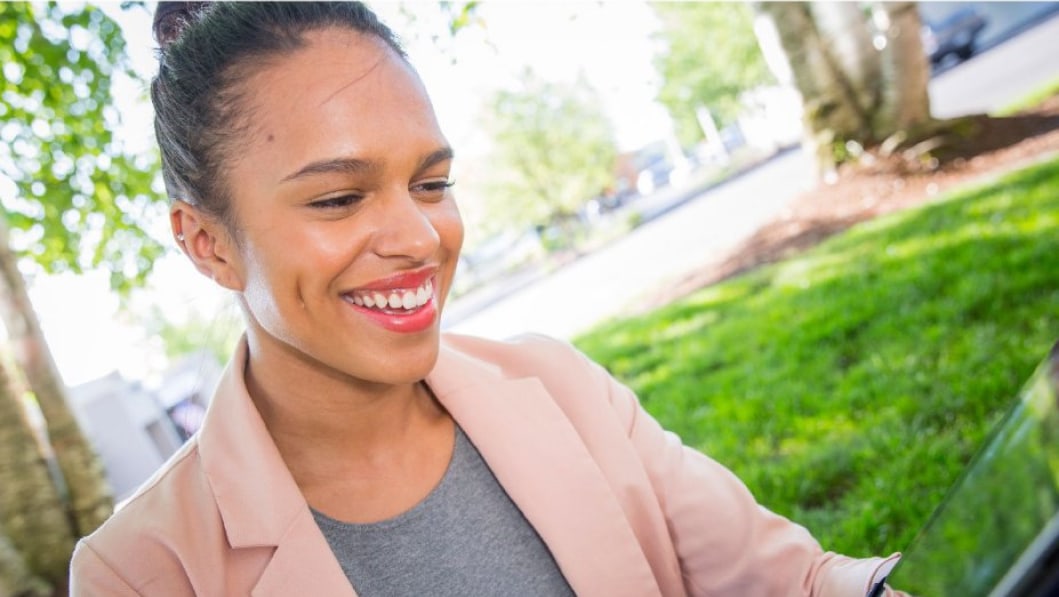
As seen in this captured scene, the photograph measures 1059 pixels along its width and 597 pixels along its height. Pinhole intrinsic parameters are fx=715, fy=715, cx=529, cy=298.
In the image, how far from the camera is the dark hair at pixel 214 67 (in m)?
1.65

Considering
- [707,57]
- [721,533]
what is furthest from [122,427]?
[707,57]

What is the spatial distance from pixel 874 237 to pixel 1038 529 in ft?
20.8

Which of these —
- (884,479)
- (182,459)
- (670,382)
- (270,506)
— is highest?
(182,459)

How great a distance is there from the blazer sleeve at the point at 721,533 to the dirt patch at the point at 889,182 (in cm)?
592

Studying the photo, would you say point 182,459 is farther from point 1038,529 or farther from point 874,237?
point 874,237

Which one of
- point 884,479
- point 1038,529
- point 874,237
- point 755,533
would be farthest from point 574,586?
point 874,237

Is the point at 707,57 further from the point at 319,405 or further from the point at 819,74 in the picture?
the point at 319,405

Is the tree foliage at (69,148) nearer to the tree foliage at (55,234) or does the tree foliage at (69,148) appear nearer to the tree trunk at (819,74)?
the tree foliage at (55,234)

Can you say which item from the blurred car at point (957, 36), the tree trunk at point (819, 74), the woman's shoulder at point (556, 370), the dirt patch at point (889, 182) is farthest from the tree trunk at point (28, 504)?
the blurred car at point (957, 36)

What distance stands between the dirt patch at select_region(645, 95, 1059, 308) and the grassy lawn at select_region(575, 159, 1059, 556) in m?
0.86

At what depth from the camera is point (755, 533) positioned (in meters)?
1.76

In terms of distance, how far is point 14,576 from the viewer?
4340mm

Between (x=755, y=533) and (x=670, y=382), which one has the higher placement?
(x=755, y=533)

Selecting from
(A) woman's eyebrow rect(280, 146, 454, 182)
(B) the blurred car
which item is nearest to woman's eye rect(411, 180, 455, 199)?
(A) woman's eyebrow rect(280, 146, 454, 182)
